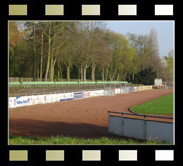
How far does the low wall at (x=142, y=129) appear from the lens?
34.3 feet

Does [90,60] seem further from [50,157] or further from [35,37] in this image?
[50,157]

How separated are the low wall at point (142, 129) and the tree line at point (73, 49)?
19995 mm

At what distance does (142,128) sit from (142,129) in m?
0.05

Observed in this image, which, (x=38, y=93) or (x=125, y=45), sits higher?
(x=125, y=45)

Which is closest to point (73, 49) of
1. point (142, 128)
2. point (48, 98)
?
point (48, 98)

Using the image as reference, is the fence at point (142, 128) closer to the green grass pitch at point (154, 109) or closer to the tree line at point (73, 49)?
the green grass pitch at point (154, 109)

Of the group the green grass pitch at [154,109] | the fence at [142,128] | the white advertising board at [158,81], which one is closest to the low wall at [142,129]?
the fence at [142,128]

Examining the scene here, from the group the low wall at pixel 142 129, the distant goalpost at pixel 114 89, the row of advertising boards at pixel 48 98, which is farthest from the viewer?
the distant goalpost at pixel 114 89
